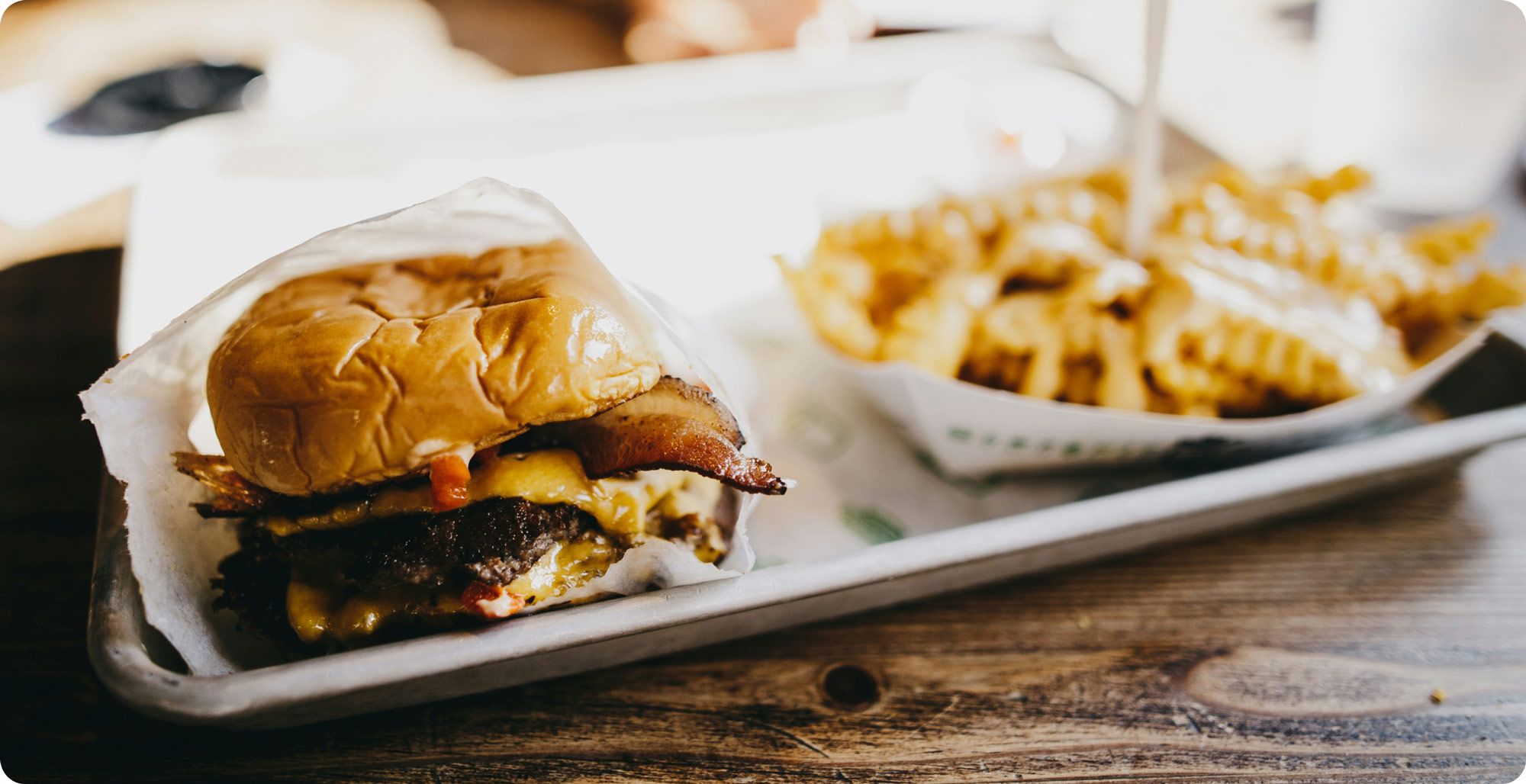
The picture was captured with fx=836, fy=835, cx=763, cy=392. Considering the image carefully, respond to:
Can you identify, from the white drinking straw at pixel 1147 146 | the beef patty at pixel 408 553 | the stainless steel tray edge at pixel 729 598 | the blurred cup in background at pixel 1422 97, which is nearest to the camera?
the stainless steel tray edge at pixel 729 598

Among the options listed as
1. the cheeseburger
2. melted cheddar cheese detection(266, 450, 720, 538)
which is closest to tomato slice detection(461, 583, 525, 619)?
the cheeseburger

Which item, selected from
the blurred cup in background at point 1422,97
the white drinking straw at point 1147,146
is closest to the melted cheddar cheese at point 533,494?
the white drinking straw at point 1147,146

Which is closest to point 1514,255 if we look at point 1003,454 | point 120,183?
point 1003,454

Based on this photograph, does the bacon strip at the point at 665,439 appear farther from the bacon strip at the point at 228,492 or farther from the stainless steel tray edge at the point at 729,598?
the bacon strip at the point at 228,492

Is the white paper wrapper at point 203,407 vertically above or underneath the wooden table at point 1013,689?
above

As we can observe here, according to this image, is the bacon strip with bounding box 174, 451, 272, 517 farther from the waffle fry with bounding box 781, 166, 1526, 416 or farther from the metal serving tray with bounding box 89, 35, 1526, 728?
the waffle fry with bounding box 781, 166, 1526, 416

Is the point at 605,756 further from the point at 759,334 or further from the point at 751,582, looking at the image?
the point at 759,334
